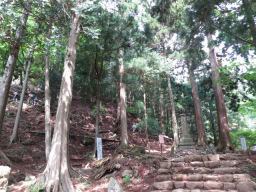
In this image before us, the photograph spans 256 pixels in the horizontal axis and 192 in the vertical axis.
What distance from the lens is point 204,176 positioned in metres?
5.41

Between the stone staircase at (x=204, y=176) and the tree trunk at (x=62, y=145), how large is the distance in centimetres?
282

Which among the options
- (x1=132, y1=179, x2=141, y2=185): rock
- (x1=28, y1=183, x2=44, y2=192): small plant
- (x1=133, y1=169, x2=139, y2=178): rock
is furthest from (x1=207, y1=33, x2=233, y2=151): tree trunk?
(x1=28, y1=183, x2=44, y2=192): small plant

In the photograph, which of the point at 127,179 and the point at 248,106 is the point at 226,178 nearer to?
the point at 127,179

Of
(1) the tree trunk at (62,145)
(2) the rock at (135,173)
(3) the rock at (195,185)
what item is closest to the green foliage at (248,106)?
(3) the rock at (195,185)

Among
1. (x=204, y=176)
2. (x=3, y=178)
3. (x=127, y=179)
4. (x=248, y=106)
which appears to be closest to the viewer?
(x=3, y=178)

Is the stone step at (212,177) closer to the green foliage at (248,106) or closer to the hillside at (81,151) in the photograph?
the hillside at (81,151)

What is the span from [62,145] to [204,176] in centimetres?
462

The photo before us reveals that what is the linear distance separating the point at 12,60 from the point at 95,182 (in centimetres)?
599

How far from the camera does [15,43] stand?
7125 millimetres

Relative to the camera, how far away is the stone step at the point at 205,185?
15.2ft

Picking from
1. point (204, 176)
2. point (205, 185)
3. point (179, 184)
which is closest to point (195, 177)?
point (204, 176)

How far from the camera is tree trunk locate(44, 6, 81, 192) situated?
489 centimetres

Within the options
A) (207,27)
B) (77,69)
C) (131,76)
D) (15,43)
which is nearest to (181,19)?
(207,27)

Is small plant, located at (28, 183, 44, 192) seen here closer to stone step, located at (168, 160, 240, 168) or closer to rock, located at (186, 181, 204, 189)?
stone step, located at (168, 160, 240, 168)
